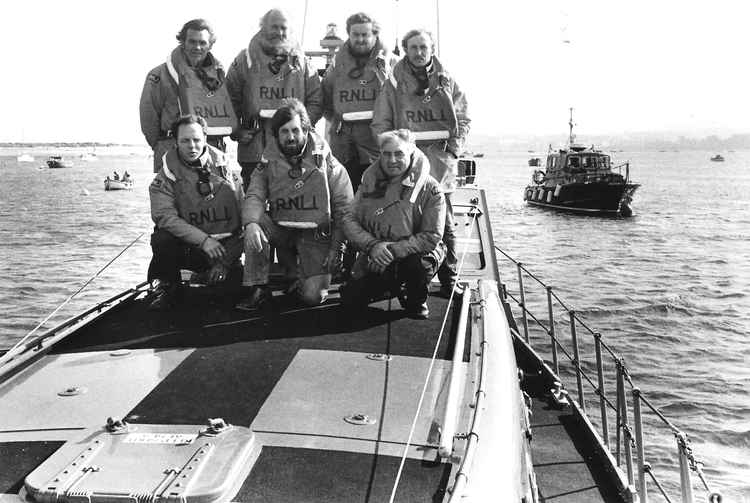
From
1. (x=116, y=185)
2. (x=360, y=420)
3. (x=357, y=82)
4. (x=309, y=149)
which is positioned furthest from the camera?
(x=116, y=185)

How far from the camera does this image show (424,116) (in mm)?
7203

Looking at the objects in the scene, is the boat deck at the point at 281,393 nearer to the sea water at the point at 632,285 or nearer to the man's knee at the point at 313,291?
the man's knee at the point at 313,291

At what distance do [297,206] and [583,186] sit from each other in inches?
1667

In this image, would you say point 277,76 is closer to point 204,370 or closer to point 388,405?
point 204,370

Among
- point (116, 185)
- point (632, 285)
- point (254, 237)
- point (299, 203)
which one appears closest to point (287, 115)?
point (299, 203)

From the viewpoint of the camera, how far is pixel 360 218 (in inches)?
246

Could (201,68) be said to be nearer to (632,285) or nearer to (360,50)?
(360,50)

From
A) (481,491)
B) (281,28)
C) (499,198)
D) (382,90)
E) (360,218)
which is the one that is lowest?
(499,198)

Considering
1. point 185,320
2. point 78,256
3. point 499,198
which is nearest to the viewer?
point 185,320

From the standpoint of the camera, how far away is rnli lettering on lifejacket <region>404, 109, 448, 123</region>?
720 centimetres

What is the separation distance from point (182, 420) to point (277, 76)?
4420 mm

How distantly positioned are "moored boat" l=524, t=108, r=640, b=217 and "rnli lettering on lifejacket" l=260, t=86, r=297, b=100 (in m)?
38.9

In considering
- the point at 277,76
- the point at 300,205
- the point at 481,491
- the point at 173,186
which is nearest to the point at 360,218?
the point at 300,205

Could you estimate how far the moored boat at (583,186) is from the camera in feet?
146
